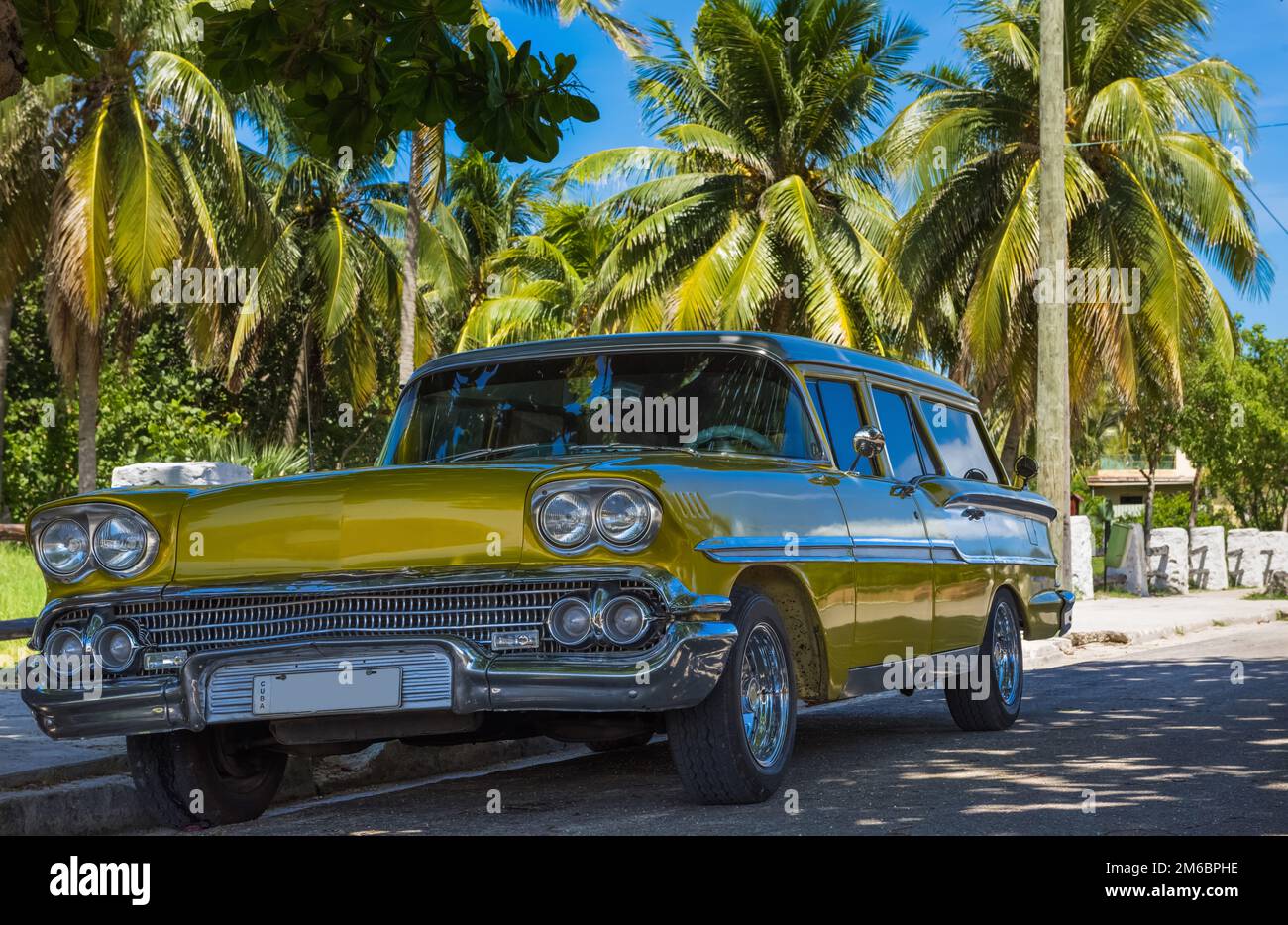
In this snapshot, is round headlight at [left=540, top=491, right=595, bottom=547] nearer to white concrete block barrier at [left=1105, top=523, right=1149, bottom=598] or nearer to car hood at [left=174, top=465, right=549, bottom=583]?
car hood at [left=174, top=465, right=549, bottom=583]

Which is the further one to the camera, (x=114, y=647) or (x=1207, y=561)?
(x=1207, y=561)

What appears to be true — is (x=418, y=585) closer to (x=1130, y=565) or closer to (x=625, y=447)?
(x=625, y=447)

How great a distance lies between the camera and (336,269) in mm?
31438

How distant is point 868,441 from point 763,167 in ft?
66.9

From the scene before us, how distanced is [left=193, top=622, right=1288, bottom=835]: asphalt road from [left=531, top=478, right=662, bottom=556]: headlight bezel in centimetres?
97

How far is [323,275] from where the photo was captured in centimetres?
3244

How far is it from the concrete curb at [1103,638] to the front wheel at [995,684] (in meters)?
3.68

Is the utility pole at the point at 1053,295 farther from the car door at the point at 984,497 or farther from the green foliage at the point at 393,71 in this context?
the green foliage at the point at 393,71

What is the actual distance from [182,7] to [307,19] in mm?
18624

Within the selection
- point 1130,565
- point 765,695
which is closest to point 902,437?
point 765,695

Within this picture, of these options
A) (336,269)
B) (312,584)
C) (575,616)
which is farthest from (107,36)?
(336,269)

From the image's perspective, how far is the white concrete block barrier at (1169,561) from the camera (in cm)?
2534

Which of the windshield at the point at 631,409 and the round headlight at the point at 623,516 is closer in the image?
the round headlight at the point at 623,516

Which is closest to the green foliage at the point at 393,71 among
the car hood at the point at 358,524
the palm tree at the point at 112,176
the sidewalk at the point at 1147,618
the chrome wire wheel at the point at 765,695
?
the car hood at the point at 358,524
